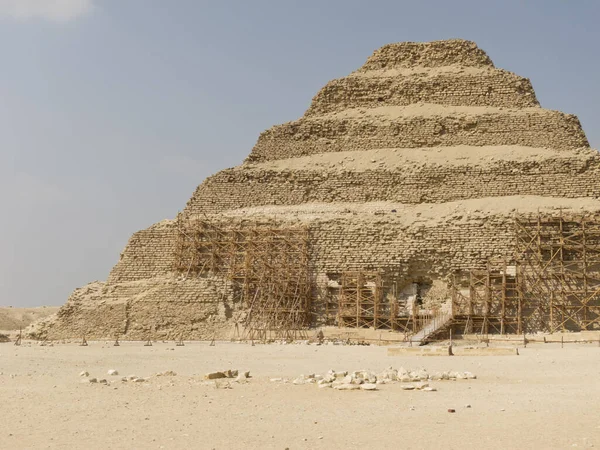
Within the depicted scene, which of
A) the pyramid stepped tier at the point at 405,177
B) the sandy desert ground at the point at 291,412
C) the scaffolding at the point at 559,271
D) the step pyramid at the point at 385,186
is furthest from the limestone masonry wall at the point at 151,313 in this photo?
the sandy desert ground at the point at 291,412

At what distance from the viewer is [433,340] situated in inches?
1198

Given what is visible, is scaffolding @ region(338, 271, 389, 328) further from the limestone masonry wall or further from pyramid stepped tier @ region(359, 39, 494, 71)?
pyramid stepped tier @ region(359, 39, 494, 71)

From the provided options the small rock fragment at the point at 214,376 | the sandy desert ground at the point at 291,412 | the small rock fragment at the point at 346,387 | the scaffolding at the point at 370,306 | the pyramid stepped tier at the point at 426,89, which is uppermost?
the pyramid stepped tier at the point at 426,89

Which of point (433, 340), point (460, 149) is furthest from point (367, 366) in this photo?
point (460, 149)

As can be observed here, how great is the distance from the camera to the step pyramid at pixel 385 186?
3450cm

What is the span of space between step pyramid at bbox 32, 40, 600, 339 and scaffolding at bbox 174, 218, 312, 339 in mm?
551

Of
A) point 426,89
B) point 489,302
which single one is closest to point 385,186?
point 426,89

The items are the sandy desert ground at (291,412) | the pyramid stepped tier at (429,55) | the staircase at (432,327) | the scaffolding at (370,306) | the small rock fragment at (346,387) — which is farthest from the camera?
the pyramid stepped tier at (429,55)

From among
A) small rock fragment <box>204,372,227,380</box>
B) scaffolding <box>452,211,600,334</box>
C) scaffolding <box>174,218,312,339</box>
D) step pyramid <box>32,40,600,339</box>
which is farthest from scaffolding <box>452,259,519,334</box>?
small rock fragment <box>204,372,227,380</box>

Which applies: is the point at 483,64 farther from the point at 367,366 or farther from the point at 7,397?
the point at 7,397

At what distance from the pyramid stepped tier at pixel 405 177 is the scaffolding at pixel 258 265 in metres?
2.83

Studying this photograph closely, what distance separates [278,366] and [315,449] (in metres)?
9.97

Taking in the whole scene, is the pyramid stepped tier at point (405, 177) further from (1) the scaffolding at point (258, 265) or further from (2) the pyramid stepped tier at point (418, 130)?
(1) the scaffolding at point (258, 265)

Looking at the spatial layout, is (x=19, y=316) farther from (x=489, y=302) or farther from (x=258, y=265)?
(x=489, y=302)
